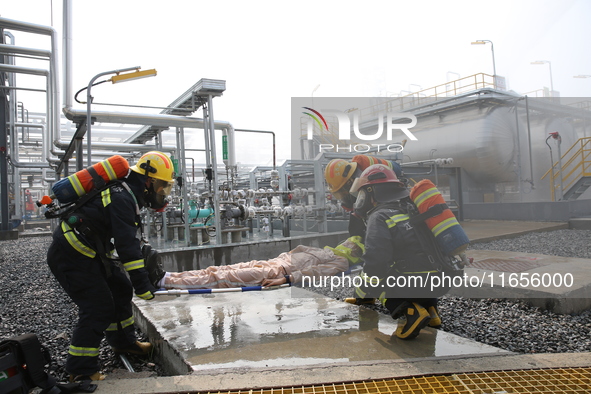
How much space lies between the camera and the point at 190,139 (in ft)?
51.1

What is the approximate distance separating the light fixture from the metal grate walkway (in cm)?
421

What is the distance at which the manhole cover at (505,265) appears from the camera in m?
4.47

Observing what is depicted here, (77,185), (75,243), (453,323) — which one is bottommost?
(453,323)

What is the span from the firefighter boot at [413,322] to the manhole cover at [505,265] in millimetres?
2050

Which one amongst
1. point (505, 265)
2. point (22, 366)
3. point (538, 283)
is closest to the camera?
point (22, 366)

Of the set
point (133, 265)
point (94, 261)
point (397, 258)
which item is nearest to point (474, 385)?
point (397, 258)

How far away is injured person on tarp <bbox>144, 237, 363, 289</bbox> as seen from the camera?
3.18 m

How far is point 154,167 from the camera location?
9.73 feet

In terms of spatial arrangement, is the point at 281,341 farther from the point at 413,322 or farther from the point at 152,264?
the point at 152,264

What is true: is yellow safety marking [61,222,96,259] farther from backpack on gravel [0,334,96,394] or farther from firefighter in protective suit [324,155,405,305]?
firefighter in protective suit [324,155,405,305]

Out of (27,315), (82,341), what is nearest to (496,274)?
(82,341)

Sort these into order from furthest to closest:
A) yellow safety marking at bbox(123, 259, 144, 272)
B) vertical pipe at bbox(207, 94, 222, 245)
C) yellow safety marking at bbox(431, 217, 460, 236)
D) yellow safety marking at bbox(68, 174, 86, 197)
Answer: vertical pipe at bbox(207, 94, 222, 245)
yellow safety marking at bbox(431, 217, 460, 236)
yellow safety marking at bbox(68, 174, 86, 197)
yellow safety marking at bbox(123, 259, 144, 272)

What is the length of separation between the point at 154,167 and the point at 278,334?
167 centimetres

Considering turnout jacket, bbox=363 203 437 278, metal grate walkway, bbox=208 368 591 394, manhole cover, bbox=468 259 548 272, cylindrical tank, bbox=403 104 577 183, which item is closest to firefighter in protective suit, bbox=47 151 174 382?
metal grate walkway, bbox=208 368 591 394
